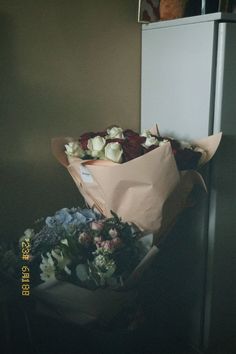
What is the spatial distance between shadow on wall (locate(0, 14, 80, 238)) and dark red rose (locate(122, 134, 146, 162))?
1.29 ft

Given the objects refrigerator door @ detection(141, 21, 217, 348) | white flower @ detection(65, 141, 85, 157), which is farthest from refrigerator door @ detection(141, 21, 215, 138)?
white flower @ detection(65, 141, 85, 157)

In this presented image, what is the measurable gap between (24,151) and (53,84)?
0.23m

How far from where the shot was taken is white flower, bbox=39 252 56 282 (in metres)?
1.10

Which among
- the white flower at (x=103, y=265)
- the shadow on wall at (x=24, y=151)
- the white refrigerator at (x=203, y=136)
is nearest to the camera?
the white flower at (x=103, y=265)

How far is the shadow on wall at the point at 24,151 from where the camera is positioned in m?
1.38

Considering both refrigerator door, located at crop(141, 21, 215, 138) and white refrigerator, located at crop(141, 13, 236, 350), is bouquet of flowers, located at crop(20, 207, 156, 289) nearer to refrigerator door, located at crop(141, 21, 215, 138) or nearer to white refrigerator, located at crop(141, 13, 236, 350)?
white refrigerator, located at crop(141, 13, 236, 350)

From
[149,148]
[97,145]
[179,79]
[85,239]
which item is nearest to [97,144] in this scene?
[97,145]

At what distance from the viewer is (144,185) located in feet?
3.68

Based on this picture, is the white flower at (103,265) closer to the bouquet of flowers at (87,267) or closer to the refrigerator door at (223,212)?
the bouquet of flowers at (87,267)

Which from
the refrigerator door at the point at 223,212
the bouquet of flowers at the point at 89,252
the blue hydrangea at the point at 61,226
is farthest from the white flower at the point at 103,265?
the refrigerator door at the point at 223,212

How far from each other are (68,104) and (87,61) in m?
0.15

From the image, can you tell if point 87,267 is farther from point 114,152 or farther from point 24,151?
point 24,151

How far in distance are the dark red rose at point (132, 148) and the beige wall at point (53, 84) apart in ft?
1.28

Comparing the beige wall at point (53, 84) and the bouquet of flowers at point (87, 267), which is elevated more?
the beige wall at point (53, 84)
